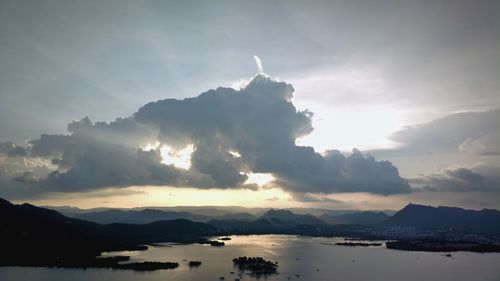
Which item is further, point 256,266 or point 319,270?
point 319,270

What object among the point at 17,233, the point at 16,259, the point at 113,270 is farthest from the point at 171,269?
the point at 17,233

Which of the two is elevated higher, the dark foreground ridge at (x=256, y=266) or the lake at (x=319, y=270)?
the dark foreground ridge at (x=256, y=266)

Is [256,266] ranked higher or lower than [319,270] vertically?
higher

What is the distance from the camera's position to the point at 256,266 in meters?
138

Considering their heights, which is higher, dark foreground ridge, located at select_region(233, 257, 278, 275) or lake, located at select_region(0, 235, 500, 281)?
dark foreground ridge, located at select_region(233, 257, 278, 275)

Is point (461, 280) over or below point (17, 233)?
below

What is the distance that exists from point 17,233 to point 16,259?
3434 centimetres

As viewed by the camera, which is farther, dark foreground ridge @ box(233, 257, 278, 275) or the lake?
dark foreground ridge @ box(233, 257, 278, 275)

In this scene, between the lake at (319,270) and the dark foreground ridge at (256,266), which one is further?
the dark foreground ridge at (256,266)

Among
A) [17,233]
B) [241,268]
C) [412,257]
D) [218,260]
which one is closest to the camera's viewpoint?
[241,268]

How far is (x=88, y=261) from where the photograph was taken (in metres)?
148

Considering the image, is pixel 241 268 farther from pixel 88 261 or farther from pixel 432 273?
pixel 432 273

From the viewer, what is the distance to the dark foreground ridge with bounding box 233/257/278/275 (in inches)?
5217

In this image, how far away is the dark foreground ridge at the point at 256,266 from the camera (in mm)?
132500
